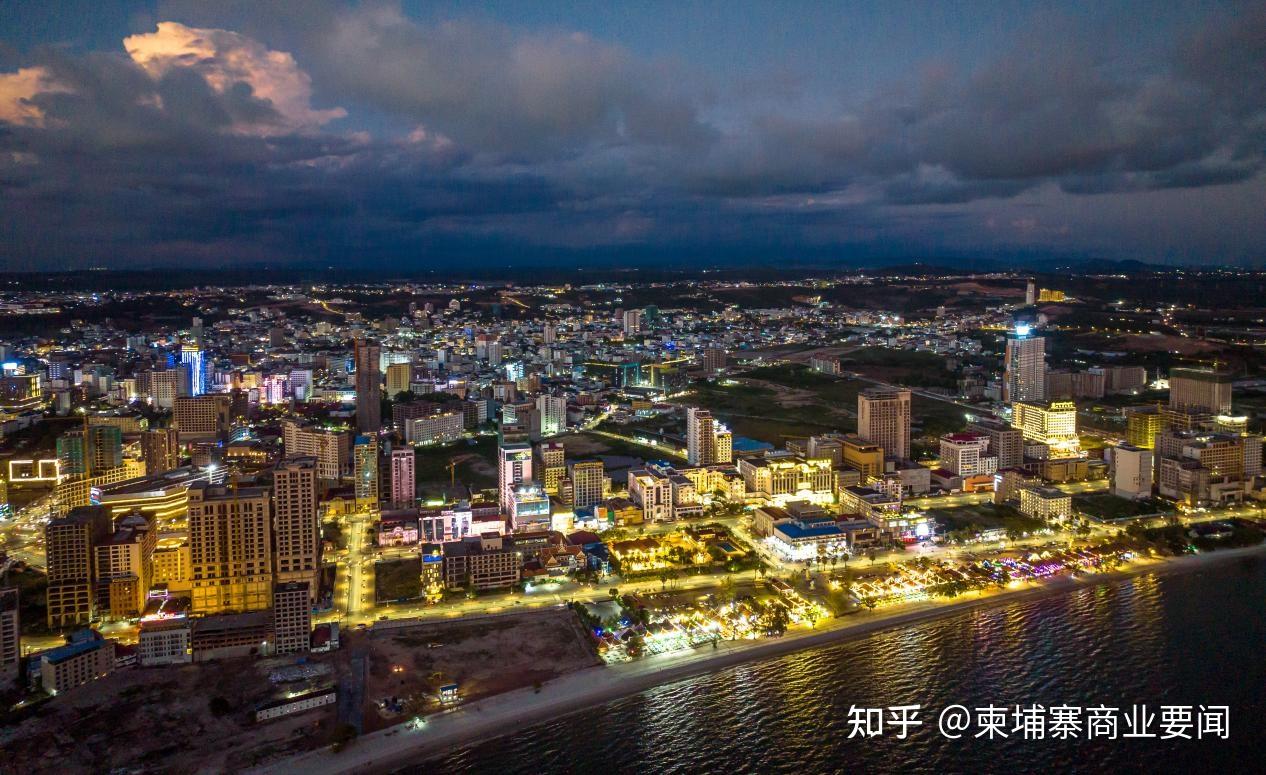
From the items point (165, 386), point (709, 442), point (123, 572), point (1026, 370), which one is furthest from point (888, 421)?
point (165, 386)

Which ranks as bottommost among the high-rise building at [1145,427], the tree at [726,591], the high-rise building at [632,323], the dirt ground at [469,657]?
the dirt ground at [469,657]

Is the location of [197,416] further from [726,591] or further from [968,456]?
[968,456]

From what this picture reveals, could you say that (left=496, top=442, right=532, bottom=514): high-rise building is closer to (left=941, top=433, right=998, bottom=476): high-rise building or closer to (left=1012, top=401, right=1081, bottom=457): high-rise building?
(left=941, top=433, right=998, bottom=476): high-rise building

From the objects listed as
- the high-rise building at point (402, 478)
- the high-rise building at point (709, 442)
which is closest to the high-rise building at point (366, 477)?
the high-rise building at point (402, 478)

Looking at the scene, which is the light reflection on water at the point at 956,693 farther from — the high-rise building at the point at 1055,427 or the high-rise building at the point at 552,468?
the high-rise building at the point at 1055,427

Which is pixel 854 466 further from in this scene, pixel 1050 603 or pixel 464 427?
pixel 464 427

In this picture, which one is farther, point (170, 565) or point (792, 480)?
point (792, 480)
